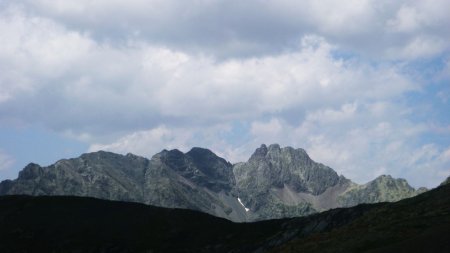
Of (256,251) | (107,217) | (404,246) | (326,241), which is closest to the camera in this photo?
(404,246)

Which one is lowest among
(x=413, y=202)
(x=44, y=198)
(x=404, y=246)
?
(x=404, y=246)

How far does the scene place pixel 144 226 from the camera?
15538 cm

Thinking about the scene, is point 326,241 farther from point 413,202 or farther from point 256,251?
point 256,251

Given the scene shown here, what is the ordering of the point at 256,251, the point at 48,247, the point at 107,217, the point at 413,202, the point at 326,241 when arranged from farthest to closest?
the point at 107,217, the point at 48,247, the point at 256,251, the point at 413,202, the point at 326,241

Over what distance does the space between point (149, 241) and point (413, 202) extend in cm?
7658

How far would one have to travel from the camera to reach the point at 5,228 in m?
154

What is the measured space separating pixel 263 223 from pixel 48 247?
191 feet

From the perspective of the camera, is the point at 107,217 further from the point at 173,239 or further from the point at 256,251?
the point at 256,251

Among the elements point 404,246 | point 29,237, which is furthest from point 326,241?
point 29,237

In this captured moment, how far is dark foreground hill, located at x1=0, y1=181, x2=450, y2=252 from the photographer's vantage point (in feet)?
409

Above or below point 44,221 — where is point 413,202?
below

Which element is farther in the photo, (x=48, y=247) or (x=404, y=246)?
(x=48, y=247)

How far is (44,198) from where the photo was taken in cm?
17900

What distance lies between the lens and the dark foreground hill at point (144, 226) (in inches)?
4914
